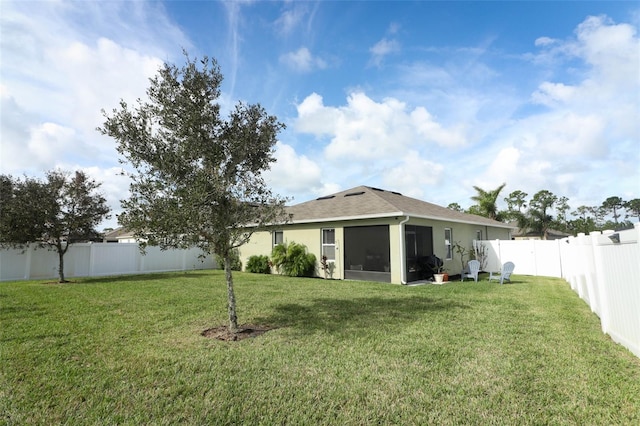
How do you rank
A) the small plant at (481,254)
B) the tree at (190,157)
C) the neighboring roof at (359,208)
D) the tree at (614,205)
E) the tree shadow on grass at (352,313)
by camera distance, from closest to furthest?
1. the tree at (190,157)
2. the tree shadow on grass at (352,313)
3. the neighboring roof at (359,208)
4. the small plant at (481,254)
5. the tree at (614,205)

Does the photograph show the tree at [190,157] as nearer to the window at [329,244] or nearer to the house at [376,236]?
the house at [376,236]

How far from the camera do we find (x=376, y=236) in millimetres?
13156

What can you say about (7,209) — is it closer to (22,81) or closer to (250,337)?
(22,81)

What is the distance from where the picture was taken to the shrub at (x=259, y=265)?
1678cm

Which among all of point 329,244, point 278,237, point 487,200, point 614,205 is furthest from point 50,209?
point 614,205

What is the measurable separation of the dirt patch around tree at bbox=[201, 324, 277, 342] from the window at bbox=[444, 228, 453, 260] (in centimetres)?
1159

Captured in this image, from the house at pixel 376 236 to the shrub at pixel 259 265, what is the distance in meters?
1.39

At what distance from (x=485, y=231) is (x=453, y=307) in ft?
44.4

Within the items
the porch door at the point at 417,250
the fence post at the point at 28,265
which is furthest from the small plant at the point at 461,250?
the fence post at the point at 28,265

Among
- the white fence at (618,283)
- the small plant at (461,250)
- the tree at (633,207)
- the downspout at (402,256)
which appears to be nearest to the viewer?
the white fence at (618,283)

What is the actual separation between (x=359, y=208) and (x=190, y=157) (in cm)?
931

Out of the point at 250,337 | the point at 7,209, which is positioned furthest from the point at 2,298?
the point at 250,337

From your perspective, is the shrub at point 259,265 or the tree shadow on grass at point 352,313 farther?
the shrub at point 259,265

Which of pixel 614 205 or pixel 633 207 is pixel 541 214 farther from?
pixel 633 207
